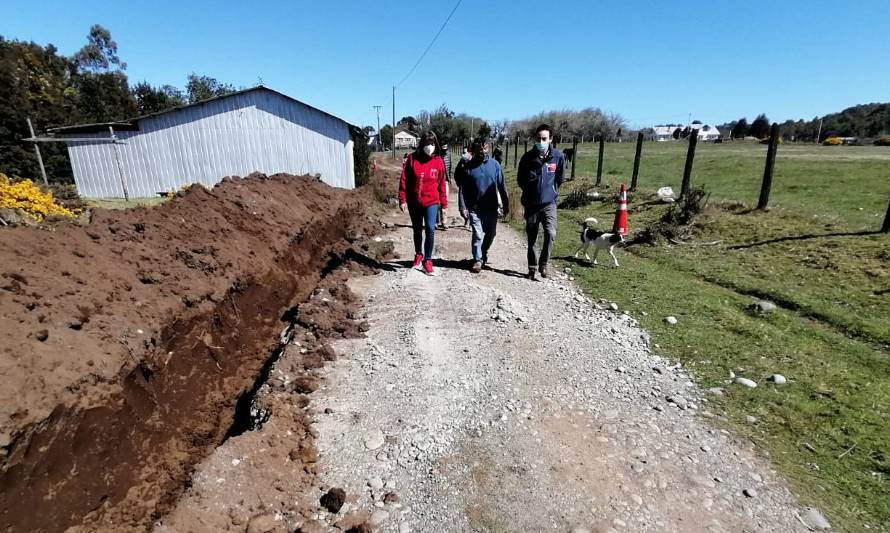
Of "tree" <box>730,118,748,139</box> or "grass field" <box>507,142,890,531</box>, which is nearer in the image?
"grass field" <box>507,142,890,531</box>

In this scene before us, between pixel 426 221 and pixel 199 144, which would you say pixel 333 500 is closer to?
pixel 426 221

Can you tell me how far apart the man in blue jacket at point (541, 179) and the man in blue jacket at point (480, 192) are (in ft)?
1.33

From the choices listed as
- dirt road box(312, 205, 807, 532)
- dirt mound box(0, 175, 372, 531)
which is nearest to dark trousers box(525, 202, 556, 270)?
dirt road box(312, 205, 807, 532)

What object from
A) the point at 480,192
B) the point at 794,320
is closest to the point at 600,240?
the point at 480,192

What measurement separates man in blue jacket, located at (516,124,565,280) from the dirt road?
1543mm

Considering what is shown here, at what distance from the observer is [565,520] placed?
8.01ft

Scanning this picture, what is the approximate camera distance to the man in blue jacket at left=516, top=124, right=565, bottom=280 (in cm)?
594

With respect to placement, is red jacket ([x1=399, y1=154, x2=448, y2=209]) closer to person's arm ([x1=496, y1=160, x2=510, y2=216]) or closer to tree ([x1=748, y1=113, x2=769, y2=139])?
person's arm ([x1=496, y1=160, x2=510, y2=216])

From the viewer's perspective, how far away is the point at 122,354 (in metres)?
3.16

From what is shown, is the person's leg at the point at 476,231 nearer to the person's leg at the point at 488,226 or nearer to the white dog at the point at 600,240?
the person's leg at the point at 488,226

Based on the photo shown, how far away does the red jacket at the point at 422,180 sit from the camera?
6.19 meters

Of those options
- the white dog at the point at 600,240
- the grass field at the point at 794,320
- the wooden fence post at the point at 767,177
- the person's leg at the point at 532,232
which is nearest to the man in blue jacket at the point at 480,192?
the person's leg at the point at 532,232

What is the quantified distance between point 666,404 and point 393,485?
219 centimetres

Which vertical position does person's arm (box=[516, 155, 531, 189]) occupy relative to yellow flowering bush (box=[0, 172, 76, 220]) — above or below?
above
